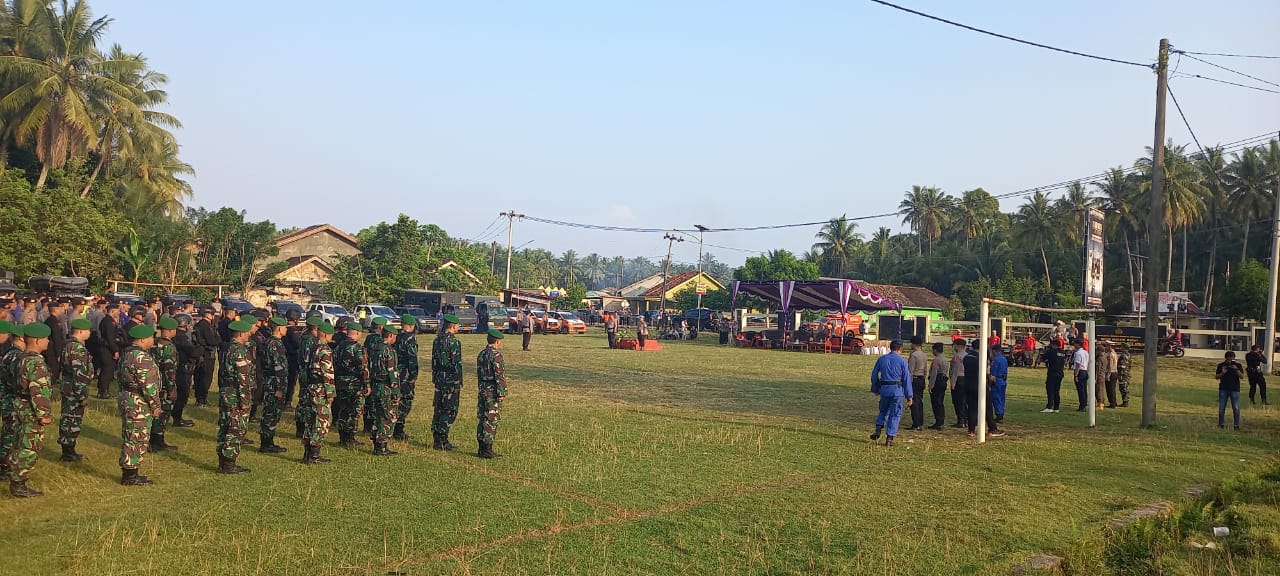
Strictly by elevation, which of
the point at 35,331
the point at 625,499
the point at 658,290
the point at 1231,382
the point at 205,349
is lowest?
the point at 625,499

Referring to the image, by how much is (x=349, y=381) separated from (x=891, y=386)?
289 inches

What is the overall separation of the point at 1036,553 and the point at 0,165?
136 feet

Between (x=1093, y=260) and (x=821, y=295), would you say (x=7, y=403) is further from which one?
(x=821, y=295)

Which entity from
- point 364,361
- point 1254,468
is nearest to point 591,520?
point 364,361

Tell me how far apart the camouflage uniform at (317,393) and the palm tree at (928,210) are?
261 ft

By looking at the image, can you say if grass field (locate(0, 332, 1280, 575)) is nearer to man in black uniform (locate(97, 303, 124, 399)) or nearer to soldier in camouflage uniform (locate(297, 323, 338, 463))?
soldier in camouflage uniform (locate(297, 323, 338, 463))

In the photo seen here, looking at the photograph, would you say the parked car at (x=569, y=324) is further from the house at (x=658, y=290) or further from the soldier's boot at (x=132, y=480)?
the soldier's boot at (x=132, y=480)

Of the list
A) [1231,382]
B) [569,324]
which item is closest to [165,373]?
[1231,382]

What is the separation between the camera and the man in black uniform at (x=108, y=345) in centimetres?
1375

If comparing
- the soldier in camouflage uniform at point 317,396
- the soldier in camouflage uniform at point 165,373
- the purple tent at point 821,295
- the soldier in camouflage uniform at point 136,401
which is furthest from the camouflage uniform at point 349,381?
the purple tent at point 821,295

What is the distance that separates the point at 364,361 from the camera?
34.4 ft

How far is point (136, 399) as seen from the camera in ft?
27.7

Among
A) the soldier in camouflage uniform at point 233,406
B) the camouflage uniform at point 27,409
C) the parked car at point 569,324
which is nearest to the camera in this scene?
the camouflage uniform at point 27,409

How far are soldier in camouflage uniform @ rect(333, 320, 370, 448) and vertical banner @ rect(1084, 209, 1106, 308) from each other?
41.6ft
